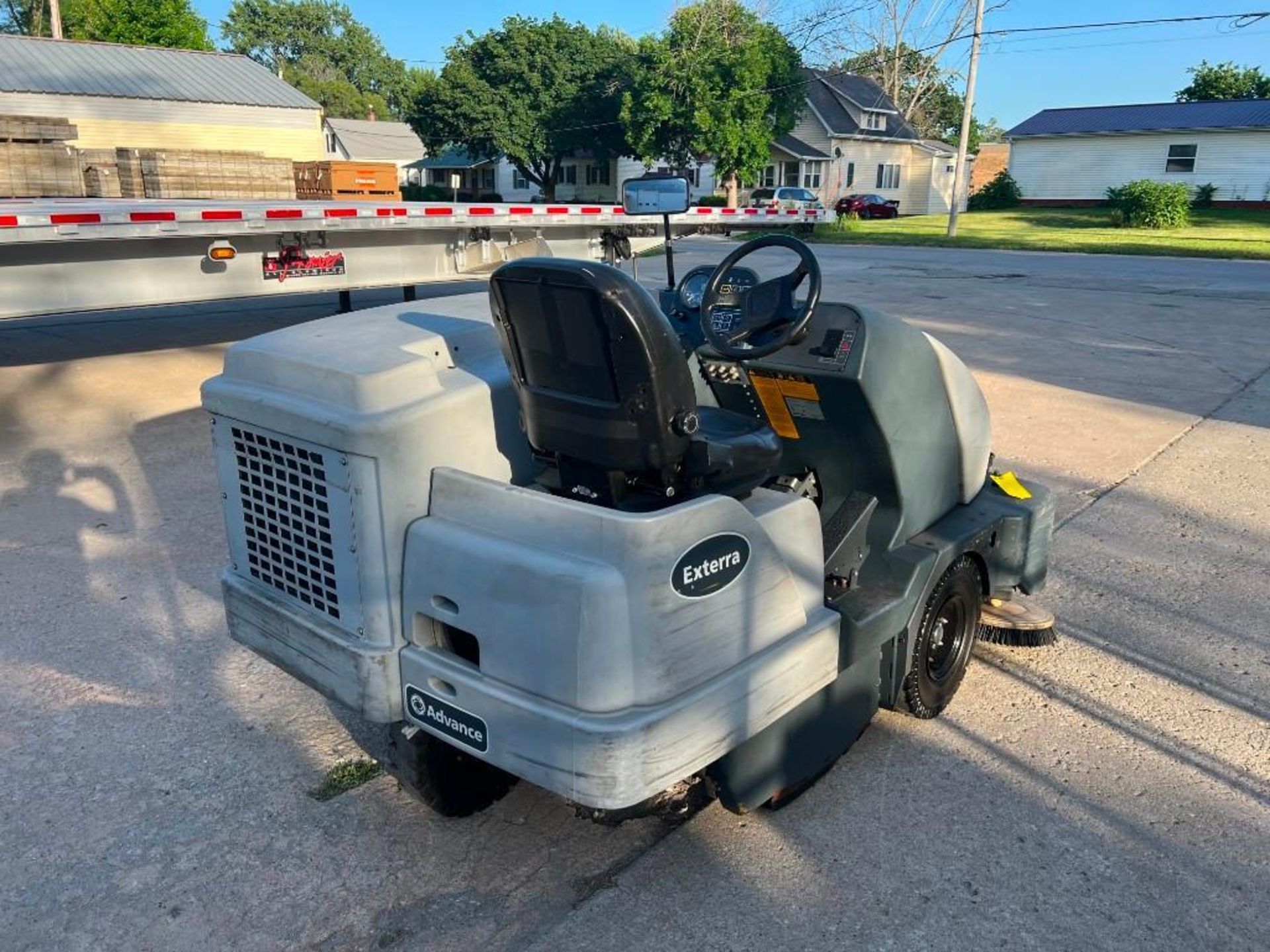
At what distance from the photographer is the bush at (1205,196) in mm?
36812

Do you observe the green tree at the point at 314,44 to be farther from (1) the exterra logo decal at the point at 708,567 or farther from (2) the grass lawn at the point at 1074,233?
(1) the exterra logo decal at the point at 708,567

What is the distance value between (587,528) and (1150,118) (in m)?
44.4

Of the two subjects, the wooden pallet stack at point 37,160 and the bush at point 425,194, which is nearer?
the wooden pallet stack at point 37,160

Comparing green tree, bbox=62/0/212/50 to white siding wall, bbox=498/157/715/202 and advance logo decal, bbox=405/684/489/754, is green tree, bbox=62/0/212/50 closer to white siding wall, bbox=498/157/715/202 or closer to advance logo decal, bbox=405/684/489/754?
white siding wall, bbox=498/157/715/202

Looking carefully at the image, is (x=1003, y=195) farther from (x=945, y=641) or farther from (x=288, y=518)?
(x=288, y=518)

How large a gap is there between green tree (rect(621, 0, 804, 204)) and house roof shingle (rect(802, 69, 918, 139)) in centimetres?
496

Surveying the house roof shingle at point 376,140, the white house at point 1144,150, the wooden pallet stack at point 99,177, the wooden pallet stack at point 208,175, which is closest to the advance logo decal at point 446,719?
the wooden pallet stack at point 208,175

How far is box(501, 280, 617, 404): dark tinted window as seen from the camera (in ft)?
6.97

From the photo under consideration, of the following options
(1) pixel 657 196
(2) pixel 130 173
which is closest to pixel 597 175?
(2) pixel 130 173

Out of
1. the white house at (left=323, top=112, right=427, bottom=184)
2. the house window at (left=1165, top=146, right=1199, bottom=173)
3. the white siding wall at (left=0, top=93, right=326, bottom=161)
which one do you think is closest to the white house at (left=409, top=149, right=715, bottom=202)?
the white house at (left=323, top=112, right=427, bottom=184)

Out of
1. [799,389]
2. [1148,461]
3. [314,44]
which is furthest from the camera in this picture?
[314,44]

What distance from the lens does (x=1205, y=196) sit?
3694 cm

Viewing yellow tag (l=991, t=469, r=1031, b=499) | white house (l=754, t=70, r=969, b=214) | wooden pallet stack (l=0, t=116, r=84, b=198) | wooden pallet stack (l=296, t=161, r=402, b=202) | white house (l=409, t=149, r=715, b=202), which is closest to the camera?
yellow tag (l=991, t=469, r=1031, b=499)

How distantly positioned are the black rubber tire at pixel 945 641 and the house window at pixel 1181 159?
4108 cm
